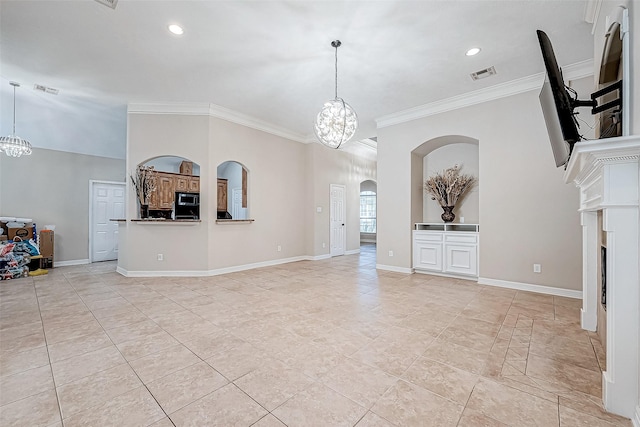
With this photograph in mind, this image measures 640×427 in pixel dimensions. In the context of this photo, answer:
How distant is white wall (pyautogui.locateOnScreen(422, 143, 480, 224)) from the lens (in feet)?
16.4

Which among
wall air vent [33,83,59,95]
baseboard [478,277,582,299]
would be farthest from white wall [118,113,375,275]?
baseboard [478,277,582,299]

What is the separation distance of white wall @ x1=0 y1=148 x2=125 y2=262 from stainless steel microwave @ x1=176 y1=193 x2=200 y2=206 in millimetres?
3463

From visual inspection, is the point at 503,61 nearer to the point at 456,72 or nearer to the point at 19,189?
the point at 456,72

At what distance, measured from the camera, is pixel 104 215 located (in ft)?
22.3

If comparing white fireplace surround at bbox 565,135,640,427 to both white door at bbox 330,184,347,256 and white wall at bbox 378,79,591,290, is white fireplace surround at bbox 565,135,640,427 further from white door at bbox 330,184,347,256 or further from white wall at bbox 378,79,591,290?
white door at bbox 330,184,347,256

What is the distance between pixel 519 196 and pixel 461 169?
1367mm

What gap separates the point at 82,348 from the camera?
2244 millimetres

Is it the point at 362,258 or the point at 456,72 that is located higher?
the point at 456,72

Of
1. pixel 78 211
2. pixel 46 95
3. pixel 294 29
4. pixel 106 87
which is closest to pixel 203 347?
pixel 294 29

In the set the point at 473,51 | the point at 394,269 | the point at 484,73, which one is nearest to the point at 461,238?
the point at 394,269

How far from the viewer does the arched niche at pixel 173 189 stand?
485 centimetres

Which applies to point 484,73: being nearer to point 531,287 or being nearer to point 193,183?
point 531,287

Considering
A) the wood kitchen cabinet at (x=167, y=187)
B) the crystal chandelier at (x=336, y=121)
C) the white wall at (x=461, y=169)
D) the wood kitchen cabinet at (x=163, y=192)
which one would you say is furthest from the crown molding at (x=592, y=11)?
the wood kitchen cabinet at (x=163, y=192)

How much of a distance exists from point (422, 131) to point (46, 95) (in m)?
6.39
